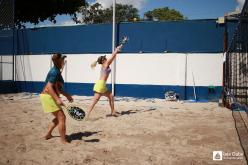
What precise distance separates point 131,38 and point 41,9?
46.9ft

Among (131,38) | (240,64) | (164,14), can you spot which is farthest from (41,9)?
(164,14)

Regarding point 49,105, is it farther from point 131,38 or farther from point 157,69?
point 131,38

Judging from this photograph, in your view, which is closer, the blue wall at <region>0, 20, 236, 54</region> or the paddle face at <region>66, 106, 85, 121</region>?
the paddle face at <region>66, 106, 85, 121</region>

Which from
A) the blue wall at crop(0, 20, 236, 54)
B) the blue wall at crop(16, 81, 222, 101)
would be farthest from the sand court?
the blue wall at crop(0, 20, 236, 54)

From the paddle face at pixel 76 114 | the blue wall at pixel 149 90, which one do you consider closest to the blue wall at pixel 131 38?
the blue wall at pixel 149 90

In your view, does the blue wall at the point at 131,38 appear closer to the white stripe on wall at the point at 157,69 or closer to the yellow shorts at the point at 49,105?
the white stripe on wall at the point at 157,69

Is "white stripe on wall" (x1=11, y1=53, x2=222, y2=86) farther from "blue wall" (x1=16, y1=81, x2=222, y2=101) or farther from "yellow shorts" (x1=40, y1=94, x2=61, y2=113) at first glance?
"yellow shorts" (x1=40, y1=94, x2=61, y2=113)

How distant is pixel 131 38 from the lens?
1628 cm

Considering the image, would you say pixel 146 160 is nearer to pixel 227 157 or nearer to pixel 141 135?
pixel 227 157

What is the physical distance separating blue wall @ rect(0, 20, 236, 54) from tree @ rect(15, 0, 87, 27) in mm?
7987

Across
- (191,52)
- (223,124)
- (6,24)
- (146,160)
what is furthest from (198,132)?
(6,24)

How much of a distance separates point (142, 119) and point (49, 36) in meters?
11.9

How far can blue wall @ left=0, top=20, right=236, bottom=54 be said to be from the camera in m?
14.9

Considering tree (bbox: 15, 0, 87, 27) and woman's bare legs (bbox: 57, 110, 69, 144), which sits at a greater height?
tree (bbox: 15, 0, 87, 27)
